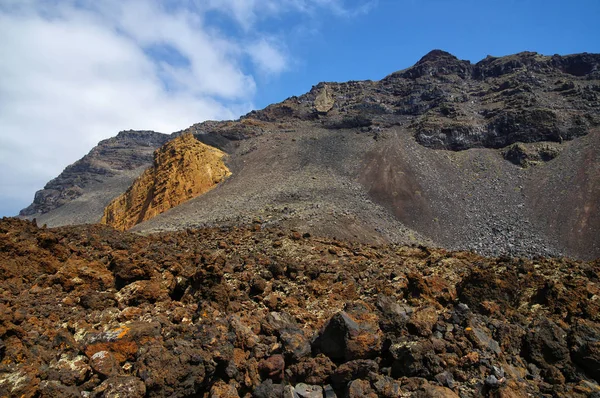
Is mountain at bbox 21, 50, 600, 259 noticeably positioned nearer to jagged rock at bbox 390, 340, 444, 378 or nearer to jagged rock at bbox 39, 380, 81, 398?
jagged rock at bbox 390, 340, 444, 378

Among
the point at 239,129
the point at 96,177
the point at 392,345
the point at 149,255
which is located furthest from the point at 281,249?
the point at 96,177

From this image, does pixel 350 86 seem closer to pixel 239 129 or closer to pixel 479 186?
pixel 239 129

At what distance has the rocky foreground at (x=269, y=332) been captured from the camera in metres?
5.14

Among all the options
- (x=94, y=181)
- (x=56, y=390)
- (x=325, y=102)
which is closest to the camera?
(x=56, y=390)

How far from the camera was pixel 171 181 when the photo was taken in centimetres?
3888

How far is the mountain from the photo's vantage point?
28.9 metres

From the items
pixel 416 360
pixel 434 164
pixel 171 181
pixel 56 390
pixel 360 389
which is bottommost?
pixel 360 389

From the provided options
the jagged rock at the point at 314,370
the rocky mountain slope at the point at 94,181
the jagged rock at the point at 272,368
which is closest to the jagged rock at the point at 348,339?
the jagged rock at the point at 314,370

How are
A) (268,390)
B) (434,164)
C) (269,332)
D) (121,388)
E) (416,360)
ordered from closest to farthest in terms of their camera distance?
1. (121,388)
2. (268,390)
3. (416,360)
4. (269,332)
5. (434,164)

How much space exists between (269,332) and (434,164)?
38961mm

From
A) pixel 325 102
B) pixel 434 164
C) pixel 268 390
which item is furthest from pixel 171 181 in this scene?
pixel 268 390

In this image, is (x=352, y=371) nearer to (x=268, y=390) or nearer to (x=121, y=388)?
(x=268, y=390)

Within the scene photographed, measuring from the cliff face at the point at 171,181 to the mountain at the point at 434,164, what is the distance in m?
2.13

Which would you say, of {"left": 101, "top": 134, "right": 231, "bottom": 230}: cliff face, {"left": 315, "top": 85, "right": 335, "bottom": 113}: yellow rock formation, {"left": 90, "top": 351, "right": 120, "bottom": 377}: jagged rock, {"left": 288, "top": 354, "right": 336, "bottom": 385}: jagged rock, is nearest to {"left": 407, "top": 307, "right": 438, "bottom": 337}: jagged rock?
{"left": 288, "top": 354, "right": 336, "bottom": 385}: jagged rock
